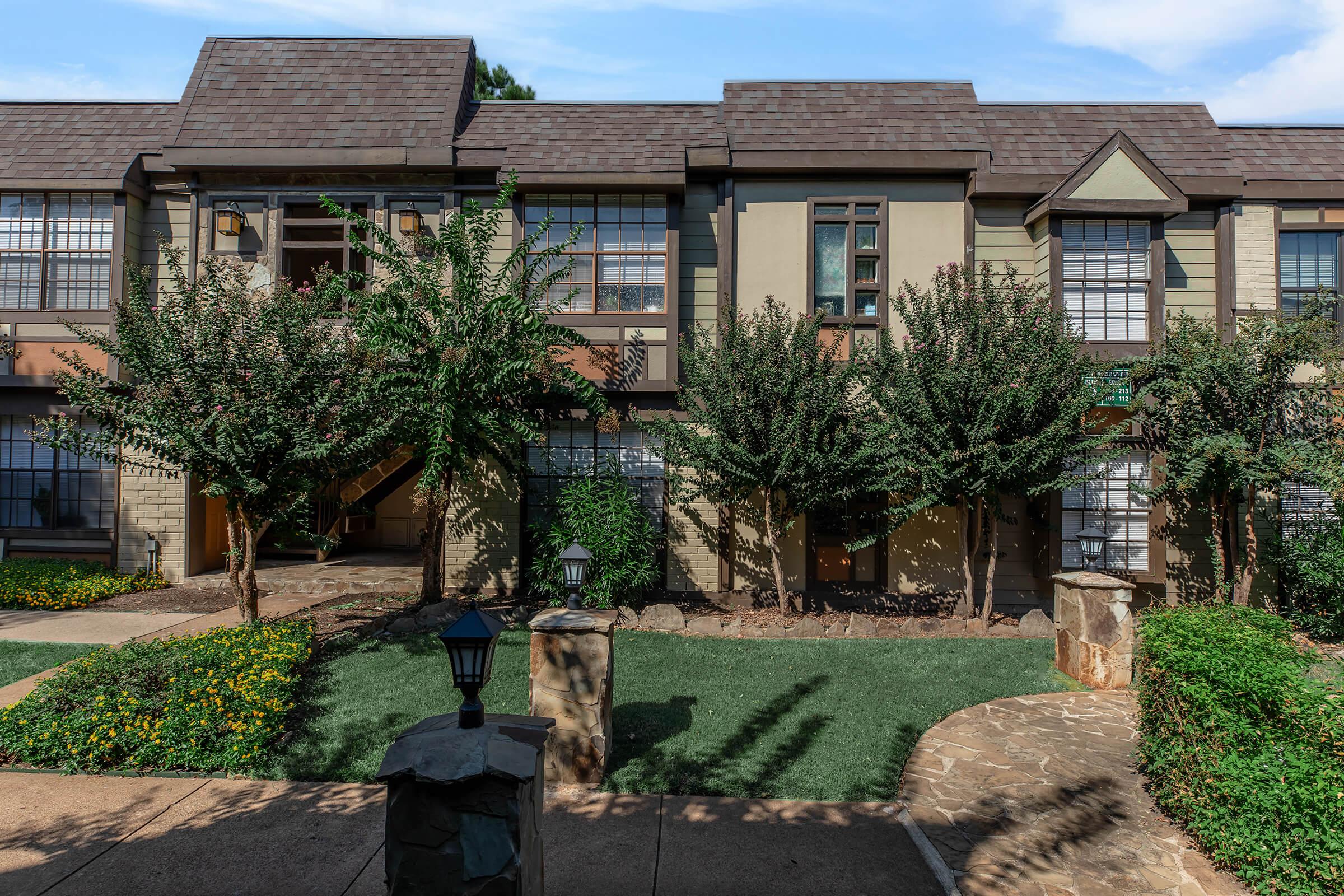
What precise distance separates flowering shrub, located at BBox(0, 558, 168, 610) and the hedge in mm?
12941

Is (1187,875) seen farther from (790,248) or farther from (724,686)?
(790,248)

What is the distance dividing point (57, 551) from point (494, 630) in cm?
1216

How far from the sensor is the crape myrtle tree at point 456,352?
27.3 ft

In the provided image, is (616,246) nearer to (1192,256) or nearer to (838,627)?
(838,627)

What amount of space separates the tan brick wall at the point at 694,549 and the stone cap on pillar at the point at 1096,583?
4764mm

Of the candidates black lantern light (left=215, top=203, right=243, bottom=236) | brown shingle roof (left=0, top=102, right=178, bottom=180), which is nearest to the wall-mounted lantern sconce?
black lantern light (left=215, top=203, right=243, bottom=236)

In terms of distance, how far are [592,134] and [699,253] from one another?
2.59 metres

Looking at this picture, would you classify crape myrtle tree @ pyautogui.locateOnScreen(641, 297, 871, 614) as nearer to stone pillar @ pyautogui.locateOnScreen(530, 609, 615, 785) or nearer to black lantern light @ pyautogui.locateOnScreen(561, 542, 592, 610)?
black lantern light @ pyautogui.locateOnScreen(561, 542, 592, 610)

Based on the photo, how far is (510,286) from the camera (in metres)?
9.30

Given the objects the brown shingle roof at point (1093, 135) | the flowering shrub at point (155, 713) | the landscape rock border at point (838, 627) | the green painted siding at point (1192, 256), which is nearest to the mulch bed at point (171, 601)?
the flowering shrub at point (155, 713)

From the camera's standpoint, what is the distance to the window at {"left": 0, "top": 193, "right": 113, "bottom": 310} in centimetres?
1145

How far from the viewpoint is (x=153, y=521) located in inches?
453

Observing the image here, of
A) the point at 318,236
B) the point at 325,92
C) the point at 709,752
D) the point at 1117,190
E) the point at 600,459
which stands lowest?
the point at 709,752

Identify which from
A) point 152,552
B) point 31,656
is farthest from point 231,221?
point 31,656
